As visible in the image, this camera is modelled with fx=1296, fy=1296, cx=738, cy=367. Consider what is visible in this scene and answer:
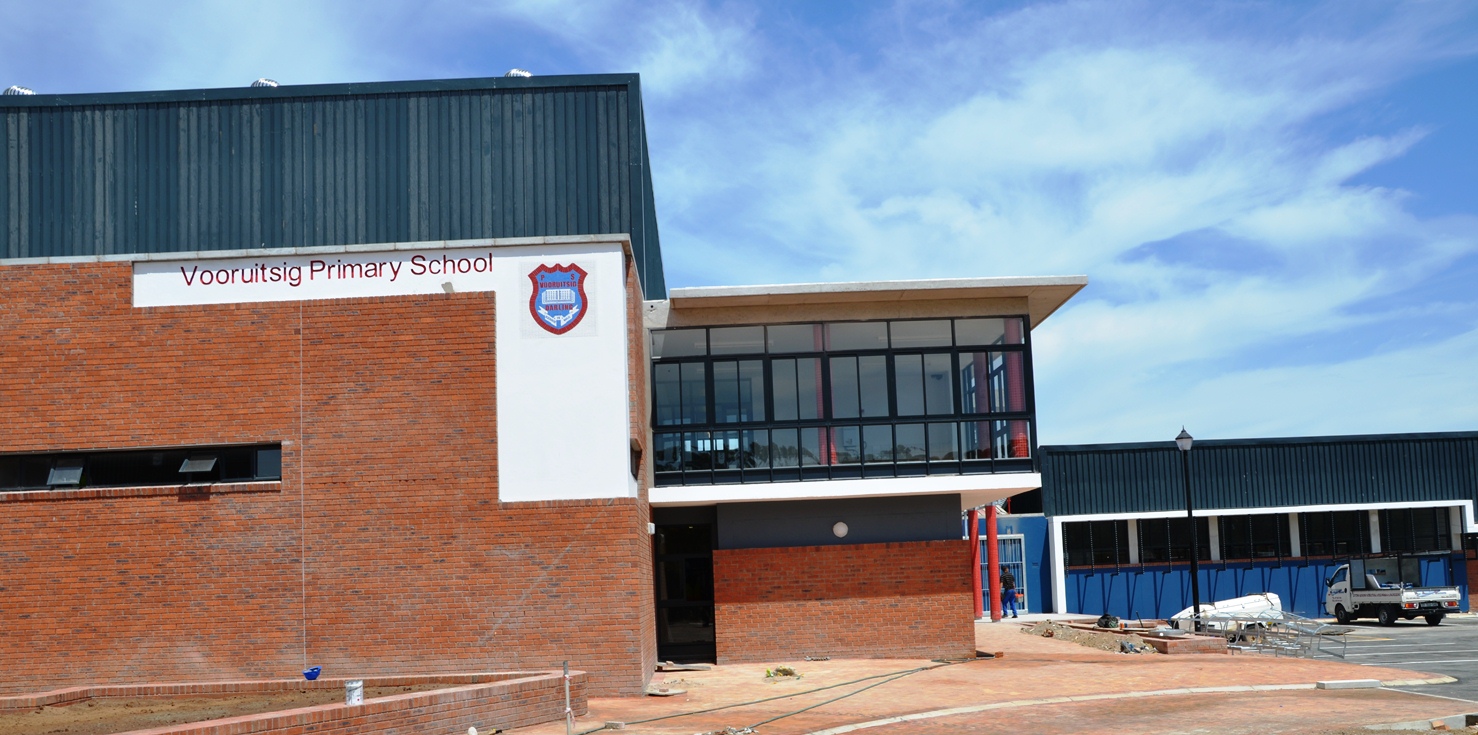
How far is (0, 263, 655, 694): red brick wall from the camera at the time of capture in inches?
729

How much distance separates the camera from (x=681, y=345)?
76.1ft

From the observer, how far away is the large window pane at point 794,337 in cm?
2317

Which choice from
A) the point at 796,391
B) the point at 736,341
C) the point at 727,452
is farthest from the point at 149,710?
the point at 796,391

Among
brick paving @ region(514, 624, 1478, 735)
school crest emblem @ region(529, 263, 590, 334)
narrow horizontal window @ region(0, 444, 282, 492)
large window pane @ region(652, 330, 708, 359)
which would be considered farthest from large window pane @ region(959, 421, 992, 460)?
narrow horizontal window @ region(0, 444, 282, 492)

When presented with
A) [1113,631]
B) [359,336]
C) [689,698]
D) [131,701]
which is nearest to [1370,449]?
[1113,631]

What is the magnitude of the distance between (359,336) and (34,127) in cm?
800

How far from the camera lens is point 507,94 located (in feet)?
73.2

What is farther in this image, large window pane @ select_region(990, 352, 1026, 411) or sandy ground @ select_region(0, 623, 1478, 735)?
large window pane @ select_region(990, 352, 1026, 411)

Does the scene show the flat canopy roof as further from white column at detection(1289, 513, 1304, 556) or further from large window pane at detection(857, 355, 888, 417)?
white column at detection(1289, 513, 1304, 556)

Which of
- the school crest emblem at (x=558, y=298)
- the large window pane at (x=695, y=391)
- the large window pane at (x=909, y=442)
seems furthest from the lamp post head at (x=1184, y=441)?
the school crest emblem at (x=558, y=298)

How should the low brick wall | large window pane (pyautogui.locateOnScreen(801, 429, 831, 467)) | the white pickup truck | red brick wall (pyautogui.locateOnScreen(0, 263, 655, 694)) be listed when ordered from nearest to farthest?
the low brick wall
red brick wall (pyautogui.locateOnScreen(0, 263, 655, 694))
large window pane (pyautogui.locateOnScreen(801, 429, 831, 467))
the white pickup truck

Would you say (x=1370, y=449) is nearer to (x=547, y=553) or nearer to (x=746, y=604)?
(x=746, y=604)

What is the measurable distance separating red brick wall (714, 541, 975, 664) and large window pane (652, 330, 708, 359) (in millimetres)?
3607

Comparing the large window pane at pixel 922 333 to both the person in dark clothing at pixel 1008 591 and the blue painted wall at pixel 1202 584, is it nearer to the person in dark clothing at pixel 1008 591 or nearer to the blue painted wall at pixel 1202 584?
the person in dark clothing at pixel 1008 591
